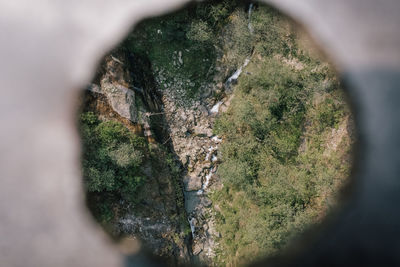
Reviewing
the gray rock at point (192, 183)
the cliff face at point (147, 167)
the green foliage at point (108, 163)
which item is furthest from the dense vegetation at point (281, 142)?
the green foliage at point (108, 163)

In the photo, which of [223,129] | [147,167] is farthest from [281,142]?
[147,167]

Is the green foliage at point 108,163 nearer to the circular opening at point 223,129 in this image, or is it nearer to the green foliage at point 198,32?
the circular opening at point 223,129

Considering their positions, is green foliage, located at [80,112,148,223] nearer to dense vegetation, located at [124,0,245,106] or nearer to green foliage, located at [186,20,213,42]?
dense vegetation, located at [124,0,245,106]

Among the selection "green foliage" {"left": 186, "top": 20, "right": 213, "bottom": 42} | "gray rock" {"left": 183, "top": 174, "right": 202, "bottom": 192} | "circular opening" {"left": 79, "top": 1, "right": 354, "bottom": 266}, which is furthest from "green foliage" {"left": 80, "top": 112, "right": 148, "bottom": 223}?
"green foliage" {"left": 186, "top": 20, "right": 213, "bottom": 42}

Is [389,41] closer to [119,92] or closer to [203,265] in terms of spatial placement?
[119,92]

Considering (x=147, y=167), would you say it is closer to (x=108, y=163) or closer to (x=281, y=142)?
(x=108, y=163)
